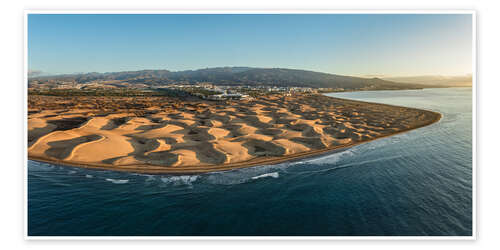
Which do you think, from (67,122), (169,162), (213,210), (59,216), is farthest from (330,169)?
(67,122)

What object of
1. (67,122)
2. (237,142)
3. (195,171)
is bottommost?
(195,171)

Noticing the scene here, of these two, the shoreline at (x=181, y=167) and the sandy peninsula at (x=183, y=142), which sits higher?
the sandy peninsula at (x=183, y=142)

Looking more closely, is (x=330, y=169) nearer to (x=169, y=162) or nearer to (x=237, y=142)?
(x=237, y=142)

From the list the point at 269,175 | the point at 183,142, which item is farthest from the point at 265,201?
the point at 183,142

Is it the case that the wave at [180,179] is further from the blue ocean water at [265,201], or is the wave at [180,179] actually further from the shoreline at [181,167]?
the shoreline at [181,167]

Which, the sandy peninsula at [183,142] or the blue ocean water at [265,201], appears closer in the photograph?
the blue ocean water at [265,201]

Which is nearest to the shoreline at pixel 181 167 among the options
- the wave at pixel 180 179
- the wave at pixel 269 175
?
the wave at pixel 180 179

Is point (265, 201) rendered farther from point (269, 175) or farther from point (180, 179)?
point (180, 179)

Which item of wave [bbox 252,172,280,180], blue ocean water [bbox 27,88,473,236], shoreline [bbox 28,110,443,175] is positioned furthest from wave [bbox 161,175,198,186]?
wave [bbox 252,172,280,180]
